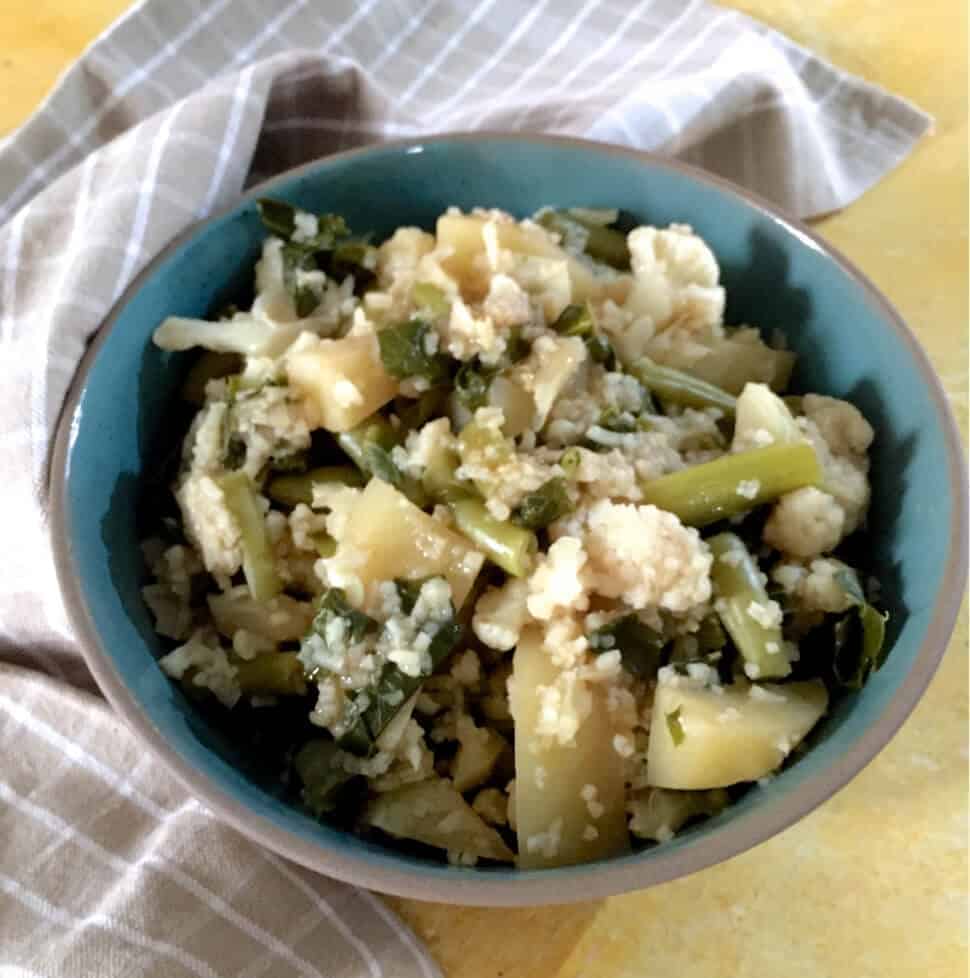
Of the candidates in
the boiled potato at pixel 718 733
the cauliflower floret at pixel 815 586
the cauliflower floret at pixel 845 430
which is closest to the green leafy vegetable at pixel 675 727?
the boiled potato at pixel 718 733

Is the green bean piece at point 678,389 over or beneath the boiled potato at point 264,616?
over

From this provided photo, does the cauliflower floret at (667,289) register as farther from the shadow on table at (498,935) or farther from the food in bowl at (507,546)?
the shadow on table at (498,935)

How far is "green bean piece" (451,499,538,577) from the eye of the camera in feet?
3.42

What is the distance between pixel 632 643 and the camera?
1.05 metres

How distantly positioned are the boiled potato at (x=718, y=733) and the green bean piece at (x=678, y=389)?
367 mm

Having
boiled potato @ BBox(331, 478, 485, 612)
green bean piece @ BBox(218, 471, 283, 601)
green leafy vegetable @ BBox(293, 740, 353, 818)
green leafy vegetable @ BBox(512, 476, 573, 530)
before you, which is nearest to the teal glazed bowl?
green leafy vegetable @ BBox(293, 740, 353, 818)

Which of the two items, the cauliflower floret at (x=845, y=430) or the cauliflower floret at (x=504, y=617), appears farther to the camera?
the cauliflower floret at (x=845, y=430)

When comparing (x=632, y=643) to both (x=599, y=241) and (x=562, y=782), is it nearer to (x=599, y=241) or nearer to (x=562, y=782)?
(x=562, y=782)

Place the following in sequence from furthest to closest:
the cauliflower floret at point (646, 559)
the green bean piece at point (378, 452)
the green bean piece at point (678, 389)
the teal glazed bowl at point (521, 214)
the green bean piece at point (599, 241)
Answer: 1. the green bean piece at point (599, 241)
2. the green bean piece at point (678, 389)
3. the green bean piece at point (378, 452)
4. the cauliflower floret at point (646, 559)
5. the teal glazed bowl at point (521, 214)

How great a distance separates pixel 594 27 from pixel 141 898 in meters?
1.62

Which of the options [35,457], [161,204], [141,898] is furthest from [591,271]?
[141,898]

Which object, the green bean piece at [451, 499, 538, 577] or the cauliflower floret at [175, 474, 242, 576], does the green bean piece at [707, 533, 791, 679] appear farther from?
the cauliflower floret at [175, 474, 242, 576]

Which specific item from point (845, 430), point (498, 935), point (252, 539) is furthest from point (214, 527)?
point (845, 430)

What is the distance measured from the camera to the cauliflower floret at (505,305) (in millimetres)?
1189
